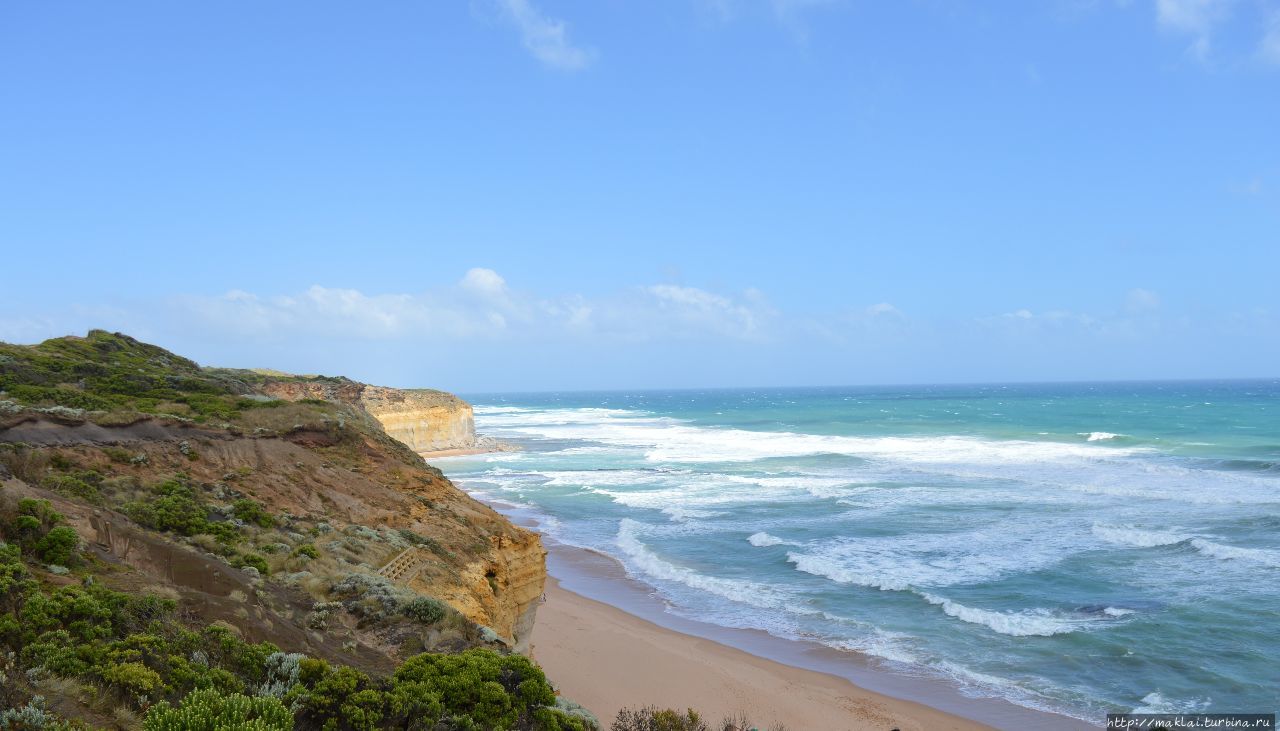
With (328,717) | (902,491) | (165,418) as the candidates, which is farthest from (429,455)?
(328,717)

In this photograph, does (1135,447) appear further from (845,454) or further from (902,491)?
(902,491)

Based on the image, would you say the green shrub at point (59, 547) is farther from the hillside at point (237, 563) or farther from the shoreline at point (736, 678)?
the shoreline at point (736, 678)

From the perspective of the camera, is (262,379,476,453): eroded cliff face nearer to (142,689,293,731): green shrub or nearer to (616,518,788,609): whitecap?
(616,518,788,609): whitecap

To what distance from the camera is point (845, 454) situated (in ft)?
189

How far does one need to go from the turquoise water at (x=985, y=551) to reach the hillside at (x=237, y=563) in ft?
29.0

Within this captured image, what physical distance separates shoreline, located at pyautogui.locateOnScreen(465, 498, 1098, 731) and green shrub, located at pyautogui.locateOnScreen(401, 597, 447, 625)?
4.94 m

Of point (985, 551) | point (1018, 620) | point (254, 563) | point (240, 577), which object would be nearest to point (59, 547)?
point (240, 577)

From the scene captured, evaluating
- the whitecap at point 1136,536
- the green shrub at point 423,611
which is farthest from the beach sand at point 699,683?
the whitecap at point 1136,536

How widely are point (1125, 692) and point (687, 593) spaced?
444 inches

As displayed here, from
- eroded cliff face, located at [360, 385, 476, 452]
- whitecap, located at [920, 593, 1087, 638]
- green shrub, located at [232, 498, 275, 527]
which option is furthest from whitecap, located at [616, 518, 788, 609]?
eroded cliff face, located at [360, 385, 476, 452]

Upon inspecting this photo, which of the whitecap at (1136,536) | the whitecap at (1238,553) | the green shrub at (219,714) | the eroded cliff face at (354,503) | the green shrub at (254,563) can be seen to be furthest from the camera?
the whitecap at (1136,536)

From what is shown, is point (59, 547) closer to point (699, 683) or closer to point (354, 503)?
point (354, 503)

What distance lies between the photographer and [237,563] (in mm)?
12102

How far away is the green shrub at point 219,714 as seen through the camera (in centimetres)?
672
